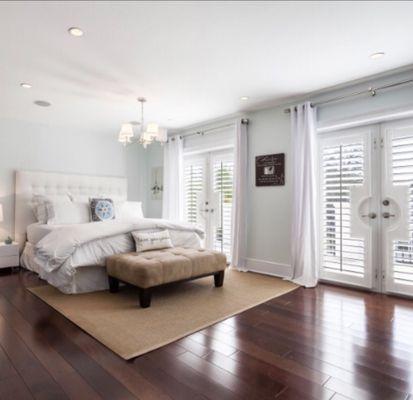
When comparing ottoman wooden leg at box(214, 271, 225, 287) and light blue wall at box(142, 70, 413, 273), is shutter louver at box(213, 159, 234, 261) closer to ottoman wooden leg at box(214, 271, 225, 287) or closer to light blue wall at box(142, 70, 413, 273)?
light blue wall at box(142, 70, 413, 273)

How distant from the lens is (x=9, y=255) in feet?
14.4

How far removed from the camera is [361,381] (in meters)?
1.78

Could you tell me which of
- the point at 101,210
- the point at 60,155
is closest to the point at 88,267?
the point at 101,210

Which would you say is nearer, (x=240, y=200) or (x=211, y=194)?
(x=240, y=200)

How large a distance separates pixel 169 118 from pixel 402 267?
12.9ft

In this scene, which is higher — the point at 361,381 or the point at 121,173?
the point at 121,173

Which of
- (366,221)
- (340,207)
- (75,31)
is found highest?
(75,31)

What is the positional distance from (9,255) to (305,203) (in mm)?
4324

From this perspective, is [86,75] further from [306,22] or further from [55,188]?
[55,188]

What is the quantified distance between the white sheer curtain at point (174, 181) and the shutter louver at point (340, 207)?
2756 mm

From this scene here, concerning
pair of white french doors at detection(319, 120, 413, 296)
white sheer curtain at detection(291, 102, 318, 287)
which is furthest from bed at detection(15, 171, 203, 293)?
pair of white french doors at detection(319, 120, 413, 296)

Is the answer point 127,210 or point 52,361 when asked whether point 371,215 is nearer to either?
point 52,361

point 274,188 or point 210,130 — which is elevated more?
point 210,130

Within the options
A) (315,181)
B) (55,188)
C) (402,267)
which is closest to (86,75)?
(55,188)
